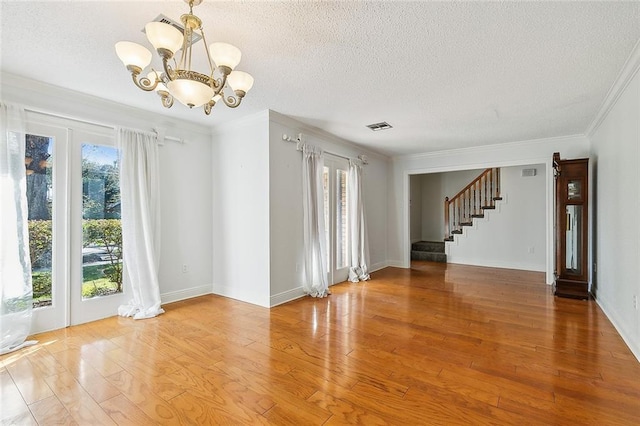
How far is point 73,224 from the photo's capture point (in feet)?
10.9

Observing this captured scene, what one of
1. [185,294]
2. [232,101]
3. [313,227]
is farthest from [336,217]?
[232,101]

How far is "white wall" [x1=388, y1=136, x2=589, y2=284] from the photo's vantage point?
516 centimetres

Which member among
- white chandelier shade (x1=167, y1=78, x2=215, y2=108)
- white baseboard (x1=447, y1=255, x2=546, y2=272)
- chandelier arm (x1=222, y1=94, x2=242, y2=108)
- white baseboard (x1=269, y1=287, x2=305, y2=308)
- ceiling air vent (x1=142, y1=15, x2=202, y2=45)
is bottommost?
white baseboard (x1=447, y1=255, x2=546, y2=272)

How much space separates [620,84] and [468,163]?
3089 mm

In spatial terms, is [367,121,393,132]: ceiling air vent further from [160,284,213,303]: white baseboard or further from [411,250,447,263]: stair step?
[411,250,447,263]: stair step

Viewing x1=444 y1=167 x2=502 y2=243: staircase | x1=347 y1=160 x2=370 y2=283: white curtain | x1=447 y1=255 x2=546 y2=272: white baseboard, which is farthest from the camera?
x1=444 y1=167 x2=502 y2=243: staircase

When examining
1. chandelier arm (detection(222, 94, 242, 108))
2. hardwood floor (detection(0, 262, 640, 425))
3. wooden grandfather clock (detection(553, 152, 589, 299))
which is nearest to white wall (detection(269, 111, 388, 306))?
hardwood floor (detection(0, 262, 640, 425))

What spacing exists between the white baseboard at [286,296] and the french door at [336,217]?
832 millimetres

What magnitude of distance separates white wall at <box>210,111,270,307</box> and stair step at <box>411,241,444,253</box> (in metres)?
5.38

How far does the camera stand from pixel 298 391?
82.3 inches

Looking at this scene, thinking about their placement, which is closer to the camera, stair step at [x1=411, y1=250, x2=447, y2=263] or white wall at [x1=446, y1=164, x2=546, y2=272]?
white wall at [x1=446, y1=164, x2=546, y2=272]

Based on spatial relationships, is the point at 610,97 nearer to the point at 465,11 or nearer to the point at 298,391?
the point at 465,11

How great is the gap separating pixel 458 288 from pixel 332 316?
99.6 inches

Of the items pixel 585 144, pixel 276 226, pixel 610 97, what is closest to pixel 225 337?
pixel 276 226
